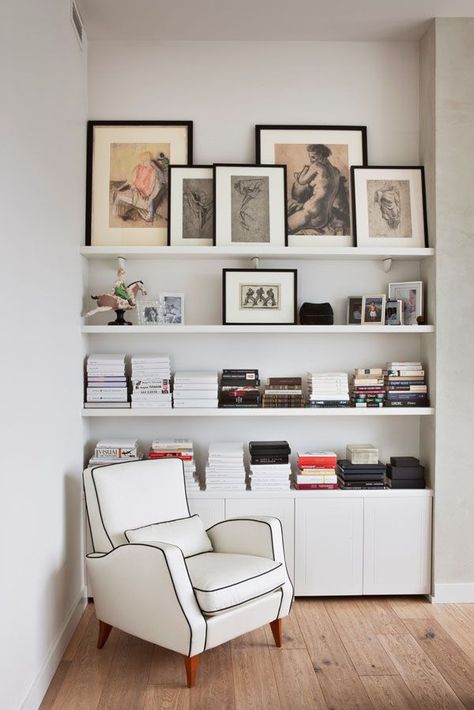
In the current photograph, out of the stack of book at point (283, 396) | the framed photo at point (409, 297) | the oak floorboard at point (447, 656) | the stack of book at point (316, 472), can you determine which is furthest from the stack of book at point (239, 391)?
the oak floorboard at point (447, 656)

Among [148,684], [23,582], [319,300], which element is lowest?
[148,684]

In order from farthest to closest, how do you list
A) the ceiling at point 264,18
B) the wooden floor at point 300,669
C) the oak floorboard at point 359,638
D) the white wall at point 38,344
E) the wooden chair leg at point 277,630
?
the ceiling at point 264,18 → the wooden chair leg at point 277,630 → the oak floorboard at point 359,638 → the wooden floor at point 300,669 → the white wall at point 38,344

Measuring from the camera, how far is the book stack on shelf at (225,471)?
342cm

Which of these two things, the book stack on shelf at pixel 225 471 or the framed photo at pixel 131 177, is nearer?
the book stack on shelf at pixel 225 471

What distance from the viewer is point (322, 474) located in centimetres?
346

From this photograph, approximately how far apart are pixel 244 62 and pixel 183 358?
5.84 ft

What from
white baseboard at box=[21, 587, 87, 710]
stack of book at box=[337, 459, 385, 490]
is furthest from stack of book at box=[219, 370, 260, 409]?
white baseboard at box=[21, 587, 87, 710]

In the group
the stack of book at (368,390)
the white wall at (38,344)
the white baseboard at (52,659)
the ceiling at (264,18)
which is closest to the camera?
the white wall at (38,344)

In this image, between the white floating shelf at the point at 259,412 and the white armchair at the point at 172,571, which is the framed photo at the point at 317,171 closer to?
the white floating shelf at the point at 259,412

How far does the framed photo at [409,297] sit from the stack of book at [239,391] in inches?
37.7

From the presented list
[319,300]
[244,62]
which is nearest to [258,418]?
[319,300]

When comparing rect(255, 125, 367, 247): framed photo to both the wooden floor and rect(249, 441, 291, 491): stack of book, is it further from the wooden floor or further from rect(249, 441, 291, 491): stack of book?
the wooden floor

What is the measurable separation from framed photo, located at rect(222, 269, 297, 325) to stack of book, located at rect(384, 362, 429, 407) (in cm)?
65

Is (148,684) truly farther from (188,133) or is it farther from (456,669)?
(188,133)
